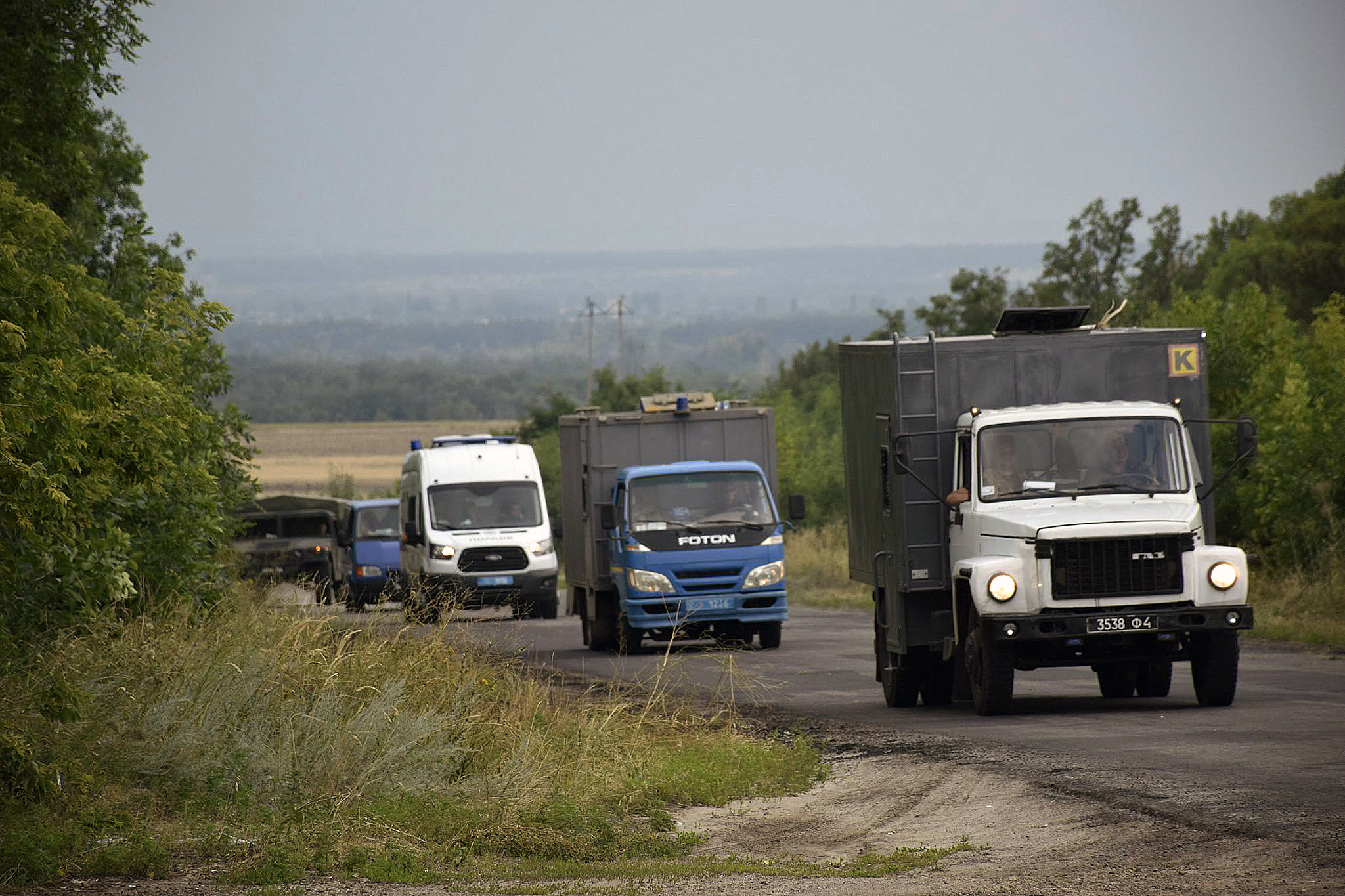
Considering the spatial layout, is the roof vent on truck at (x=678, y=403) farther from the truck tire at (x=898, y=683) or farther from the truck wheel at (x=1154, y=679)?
the truck wheel at (x=1154, y=679)

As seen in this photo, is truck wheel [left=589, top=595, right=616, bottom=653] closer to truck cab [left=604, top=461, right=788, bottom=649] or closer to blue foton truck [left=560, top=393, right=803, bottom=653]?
blue foton truck [left=560, top=393, right=803, bottom=653]

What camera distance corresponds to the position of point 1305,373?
26672mm

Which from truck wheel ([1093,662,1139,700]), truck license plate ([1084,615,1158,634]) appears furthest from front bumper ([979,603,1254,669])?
truck wheel ([1093,662,1139,700])

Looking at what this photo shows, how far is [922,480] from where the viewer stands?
14.7 metres

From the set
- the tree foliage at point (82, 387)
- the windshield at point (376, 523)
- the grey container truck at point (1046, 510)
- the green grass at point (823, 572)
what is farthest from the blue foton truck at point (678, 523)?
the windshield at point (376, 523)

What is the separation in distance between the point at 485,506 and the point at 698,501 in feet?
29.2

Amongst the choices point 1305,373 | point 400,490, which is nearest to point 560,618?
point 400,490

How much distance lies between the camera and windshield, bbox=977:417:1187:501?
14148mm

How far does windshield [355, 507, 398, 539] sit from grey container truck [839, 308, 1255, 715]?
991 inches

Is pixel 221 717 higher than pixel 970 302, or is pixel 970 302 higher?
pixel 970 302

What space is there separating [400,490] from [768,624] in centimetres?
1252

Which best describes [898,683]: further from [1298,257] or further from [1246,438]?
[1298,257]

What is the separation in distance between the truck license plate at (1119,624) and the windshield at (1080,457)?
1218 millimetres

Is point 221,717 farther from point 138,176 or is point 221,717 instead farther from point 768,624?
point 138,176
